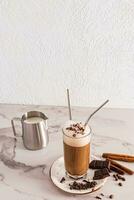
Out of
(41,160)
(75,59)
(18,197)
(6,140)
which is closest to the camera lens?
(18,197)

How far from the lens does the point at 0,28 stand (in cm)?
121

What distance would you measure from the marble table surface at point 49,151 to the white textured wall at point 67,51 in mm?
67

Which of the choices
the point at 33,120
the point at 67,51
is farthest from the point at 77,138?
the point at 67,51

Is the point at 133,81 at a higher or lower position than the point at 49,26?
lower

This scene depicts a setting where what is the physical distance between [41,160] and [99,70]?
16.6 inches

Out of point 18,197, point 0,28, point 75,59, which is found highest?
point 0,28

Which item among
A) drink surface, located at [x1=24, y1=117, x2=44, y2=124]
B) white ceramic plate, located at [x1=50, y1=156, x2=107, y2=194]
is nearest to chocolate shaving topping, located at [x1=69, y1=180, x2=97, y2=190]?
white ceramic plate, located at [x1=50, y1=156, x2=107, y2=194]

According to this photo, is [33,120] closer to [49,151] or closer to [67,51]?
[49,151]

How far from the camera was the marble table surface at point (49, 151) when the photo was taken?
2.91ft

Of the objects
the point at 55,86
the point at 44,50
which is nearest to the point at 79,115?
the point at 55,86

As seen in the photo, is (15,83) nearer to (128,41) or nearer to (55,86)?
(55,86)

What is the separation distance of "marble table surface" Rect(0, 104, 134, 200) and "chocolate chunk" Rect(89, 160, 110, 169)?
0.04m

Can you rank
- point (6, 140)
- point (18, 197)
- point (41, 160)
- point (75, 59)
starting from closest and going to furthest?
1. point (18, 197)
2. point (41, 160)
3. point (6, 140)
4. point (75, 59)

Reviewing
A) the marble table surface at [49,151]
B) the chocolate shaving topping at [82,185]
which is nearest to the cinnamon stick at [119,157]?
the marble table surface at [49,151]
